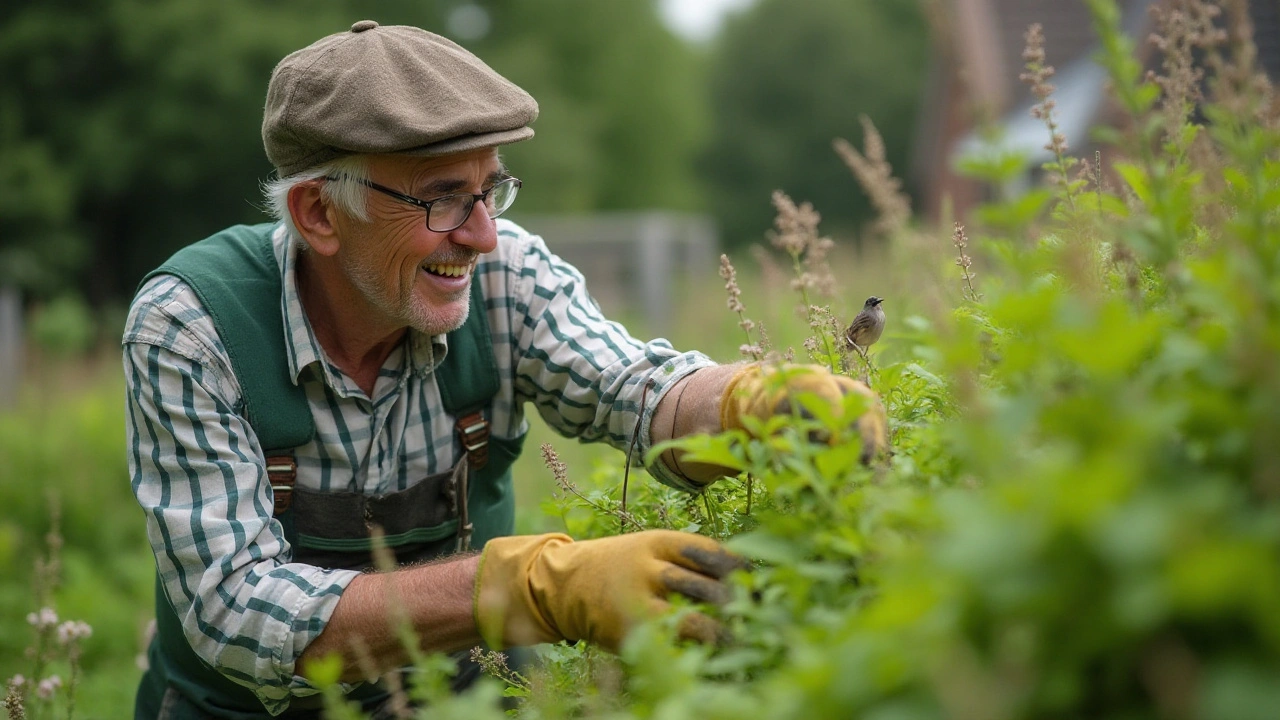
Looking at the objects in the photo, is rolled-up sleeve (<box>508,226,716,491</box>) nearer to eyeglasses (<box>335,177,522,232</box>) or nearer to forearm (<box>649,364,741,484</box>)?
forearm (<box>649,364,741,484</box>)

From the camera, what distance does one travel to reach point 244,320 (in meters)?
2.74

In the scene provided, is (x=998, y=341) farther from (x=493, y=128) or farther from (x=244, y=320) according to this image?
(x=244, y=320)

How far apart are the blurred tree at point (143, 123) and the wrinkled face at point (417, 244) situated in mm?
20255

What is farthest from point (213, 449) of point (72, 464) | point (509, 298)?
point (72, 464)

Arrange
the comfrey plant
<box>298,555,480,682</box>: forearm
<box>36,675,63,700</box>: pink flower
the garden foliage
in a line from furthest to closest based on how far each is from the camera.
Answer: <box>36,675,63,700</box>: pink flower → the comfrey plant → <box>298,555,480,682</box>: forearm → the garden foliage

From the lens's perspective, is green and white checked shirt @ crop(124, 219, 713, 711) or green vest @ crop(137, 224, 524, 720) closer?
green and white checked shirt @ crop(124, 219, 713, 711)

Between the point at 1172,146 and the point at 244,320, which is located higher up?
the point at 1172,146

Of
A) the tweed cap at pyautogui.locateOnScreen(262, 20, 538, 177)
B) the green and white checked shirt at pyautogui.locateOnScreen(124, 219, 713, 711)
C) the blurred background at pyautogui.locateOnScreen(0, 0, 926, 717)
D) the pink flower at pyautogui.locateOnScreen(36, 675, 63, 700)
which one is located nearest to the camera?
the green and white checked shirt at pyautogui.locateOnScreen(124, 219, 713, 711)

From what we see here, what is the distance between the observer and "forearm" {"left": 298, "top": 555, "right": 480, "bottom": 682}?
2248 mm

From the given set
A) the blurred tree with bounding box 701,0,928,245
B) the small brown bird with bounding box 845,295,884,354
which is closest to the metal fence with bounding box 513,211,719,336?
the small brown bird with bounding box 845,295,884,354

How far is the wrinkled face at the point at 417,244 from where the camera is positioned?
9.12 ft

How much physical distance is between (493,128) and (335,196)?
1.48ft

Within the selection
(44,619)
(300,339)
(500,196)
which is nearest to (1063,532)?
(300,339)

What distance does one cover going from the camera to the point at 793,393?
176cm
